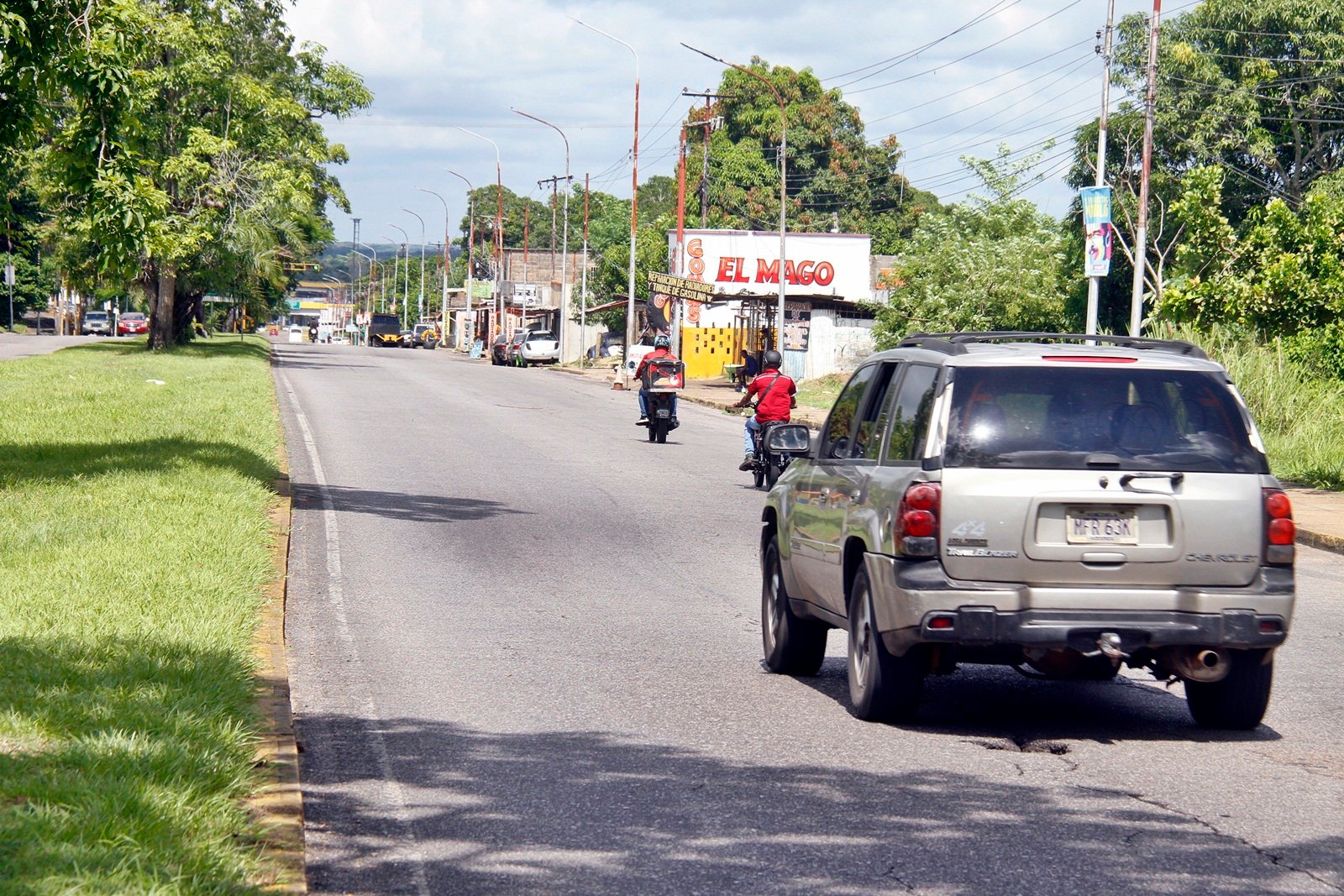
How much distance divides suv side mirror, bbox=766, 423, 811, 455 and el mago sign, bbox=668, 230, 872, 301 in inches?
2164

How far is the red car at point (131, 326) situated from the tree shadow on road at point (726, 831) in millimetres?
88139

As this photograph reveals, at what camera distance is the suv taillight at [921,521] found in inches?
269

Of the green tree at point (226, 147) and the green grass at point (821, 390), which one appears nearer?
the green grass at point (821, 390)

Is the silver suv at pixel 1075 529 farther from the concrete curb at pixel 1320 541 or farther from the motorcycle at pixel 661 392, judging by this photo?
the motorcycle at pixel 661 392

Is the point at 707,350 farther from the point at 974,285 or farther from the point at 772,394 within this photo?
the point at 772,394

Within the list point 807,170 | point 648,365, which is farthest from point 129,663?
point 807,170

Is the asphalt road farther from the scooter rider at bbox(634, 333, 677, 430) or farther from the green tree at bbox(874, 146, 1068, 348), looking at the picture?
the green tree at bbox(874, 146, 1068, 348)

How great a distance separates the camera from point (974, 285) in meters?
46.6

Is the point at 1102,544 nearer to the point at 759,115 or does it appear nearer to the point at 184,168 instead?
the point at 184,168

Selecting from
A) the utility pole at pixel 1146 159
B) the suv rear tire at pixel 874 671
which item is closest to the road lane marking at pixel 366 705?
the suv rear tire at pixel 874 671

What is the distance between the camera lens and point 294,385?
40094mm

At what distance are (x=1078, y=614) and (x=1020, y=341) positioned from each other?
72.2 inches

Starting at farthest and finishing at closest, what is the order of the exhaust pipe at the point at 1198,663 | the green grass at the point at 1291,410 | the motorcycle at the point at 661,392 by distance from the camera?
the motorcycle at the point at 661,392, the green grass at the point at 1291,410, the exhaust pipe at the point at 1198,663

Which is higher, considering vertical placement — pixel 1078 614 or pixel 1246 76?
pixel 1246 76
